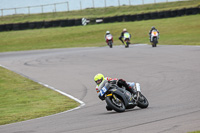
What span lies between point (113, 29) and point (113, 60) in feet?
87.2

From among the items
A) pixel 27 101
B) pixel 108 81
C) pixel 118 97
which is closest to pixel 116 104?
pixel 118 97

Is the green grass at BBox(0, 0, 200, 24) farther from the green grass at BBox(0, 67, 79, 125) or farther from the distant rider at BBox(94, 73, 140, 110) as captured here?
the distant rider at BBox(94, 73, 140, 110)

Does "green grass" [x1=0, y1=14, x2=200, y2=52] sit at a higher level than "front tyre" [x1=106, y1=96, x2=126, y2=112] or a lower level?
lower

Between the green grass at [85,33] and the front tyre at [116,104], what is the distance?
33.3m

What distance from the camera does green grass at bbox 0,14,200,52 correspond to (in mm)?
44562

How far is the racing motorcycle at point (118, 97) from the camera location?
9.34m

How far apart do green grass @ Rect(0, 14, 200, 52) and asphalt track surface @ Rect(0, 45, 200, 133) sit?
2132 cm

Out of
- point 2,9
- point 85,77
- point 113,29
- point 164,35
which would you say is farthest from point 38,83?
point 2,9

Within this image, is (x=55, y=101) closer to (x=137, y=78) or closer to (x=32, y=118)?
(x=32, y=118)

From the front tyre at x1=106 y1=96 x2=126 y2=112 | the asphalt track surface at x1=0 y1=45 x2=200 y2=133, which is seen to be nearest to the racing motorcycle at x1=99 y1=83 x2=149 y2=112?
the front tyre at x1=106 y1=96 x2=126 y2=112

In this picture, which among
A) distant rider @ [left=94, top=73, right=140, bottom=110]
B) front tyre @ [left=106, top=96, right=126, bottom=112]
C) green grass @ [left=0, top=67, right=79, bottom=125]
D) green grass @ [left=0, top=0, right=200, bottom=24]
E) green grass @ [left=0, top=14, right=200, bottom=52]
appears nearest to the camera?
Result: front tyre @ [left=106, top=96, right=126, bottom=112]

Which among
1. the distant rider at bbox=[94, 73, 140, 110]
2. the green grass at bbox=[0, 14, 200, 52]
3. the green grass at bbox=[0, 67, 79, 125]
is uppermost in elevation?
the distant rider at bbox=[94, 73, 140, 110]

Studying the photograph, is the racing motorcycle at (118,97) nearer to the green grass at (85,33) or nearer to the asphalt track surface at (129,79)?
the asphalt track surface at (129,79)

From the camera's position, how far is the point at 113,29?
1930 inches
